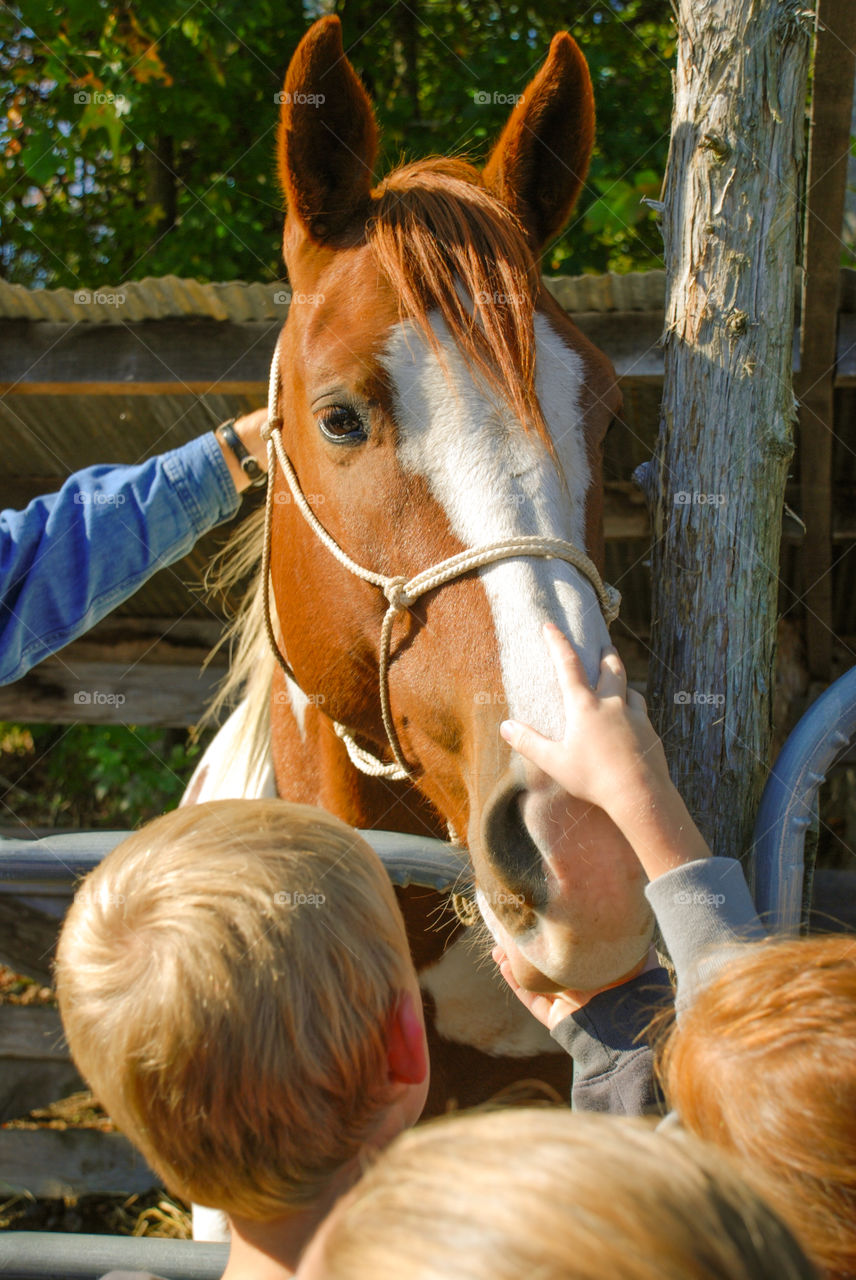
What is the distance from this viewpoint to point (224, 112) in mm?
4488

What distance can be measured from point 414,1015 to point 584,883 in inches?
12.0

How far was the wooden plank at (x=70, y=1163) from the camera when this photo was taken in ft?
11.3

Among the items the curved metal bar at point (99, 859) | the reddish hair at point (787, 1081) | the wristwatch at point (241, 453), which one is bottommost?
the curved metal bar at point (99, 859)

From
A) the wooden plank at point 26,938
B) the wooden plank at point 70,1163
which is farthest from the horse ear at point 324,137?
the wooden plank at point 70,1163

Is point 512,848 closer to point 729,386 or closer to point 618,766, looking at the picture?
point 618,766

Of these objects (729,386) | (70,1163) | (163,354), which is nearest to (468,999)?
(729,386)

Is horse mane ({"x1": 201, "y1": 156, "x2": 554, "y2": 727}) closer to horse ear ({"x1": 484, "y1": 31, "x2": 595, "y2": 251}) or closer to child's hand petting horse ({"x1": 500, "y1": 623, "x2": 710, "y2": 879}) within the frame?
horse ear ({"x1": 484, "y1": 31, "x2": 595, "y2": 251})

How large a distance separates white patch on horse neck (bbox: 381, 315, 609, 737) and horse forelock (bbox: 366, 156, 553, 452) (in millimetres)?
27

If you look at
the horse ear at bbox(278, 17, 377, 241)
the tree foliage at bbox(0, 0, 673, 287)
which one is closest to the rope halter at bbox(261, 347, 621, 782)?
the horse ear at bbox(278, 17, 377, 241)

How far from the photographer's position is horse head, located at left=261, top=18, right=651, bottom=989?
1.21m

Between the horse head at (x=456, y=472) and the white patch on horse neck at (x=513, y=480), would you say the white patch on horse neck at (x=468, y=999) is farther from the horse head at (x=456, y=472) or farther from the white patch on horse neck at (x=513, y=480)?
the white patch on horse neck at (x=513, y=480)

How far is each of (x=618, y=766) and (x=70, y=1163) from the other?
3343 mm

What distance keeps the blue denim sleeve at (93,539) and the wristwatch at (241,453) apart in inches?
1.1

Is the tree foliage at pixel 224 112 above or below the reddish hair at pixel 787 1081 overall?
above
